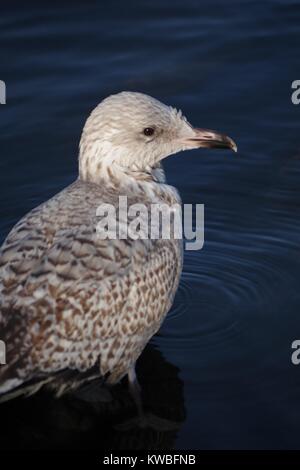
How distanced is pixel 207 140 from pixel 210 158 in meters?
2.05

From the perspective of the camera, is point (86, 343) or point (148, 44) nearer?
point (86, 343)

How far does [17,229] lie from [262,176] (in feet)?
10.1

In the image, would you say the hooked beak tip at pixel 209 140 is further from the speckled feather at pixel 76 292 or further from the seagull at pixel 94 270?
the speckled feather at pixel 76 292

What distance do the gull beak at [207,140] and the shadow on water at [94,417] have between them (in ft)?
4.89

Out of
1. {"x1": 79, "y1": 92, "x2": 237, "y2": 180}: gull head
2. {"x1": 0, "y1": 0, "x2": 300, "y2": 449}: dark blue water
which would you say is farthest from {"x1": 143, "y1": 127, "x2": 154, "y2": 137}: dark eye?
{"x1": 0, "y1": 0, "x2": 300, "y2": 449}: dark blue water

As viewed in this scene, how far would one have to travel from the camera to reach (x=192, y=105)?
10156 millimetres

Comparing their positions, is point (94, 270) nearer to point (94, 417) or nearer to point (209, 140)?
point (94, 417)

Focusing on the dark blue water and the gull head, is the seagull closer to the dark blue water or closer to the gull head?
the gull head

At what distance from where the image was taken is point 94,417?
702cm

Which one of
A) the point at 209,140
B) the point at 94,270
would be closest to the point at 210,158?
the point at 209,140

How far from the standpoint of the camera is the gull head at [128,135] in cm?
712

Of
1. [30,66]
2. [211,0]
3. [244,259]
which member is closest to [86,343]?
[244,259]

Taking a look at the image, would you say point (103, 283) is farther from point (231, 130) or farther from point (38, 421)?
point (231, 130)

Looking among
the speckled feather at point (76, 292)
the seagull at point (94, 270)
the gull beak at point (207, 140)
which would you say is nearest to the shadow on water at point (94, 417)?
the seagull at point (94, 270)
